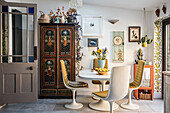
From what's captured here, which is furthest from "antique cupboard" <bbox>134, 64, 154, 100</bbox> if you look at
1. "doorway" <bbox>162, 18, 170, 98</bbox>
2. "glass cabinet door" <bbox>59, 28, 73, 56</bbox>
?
"glass cabinet door" <bbox>59, 28, 73, 56</bbox>

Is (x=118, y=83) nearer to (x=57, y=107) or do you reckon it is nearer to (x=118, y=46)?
(x=57, y=107)

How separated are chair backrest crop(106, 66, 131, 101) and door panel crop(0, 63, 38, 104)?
1.89 metres

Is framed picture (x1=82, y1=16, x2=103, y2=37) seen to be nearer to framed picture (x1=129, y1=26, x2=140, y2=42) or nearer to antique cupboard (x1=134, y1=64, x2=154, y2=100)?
framed picture (x1=129, y1=26, x2=140, y2=42)

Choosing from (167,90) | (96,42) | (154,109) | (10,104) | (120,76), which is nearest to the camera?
(167,90)

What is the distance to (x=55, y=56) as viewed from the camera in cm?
412

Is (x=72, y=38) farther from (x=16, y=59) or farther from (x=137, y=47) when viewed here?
(x=137, y=47)

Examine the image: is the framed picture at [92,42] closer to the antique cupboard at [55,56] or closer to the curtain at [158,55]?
the antique cupboard at [55,56]

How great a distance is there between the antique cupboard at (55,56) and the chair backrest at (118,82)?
5.96 ft

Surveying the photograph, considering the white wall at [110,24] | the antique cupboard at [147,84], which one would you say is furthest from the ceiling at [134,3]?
the antique cupboard at [147,84]

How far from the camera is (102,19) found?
182 inches

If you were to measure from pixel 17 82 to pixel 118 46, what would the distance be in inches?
113

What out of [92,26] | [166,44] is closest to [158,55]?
[166,44]

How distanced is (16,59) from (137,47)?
329 cm

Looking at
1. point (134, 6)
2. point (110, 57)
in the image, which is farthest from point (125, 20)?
point (110, 57)
